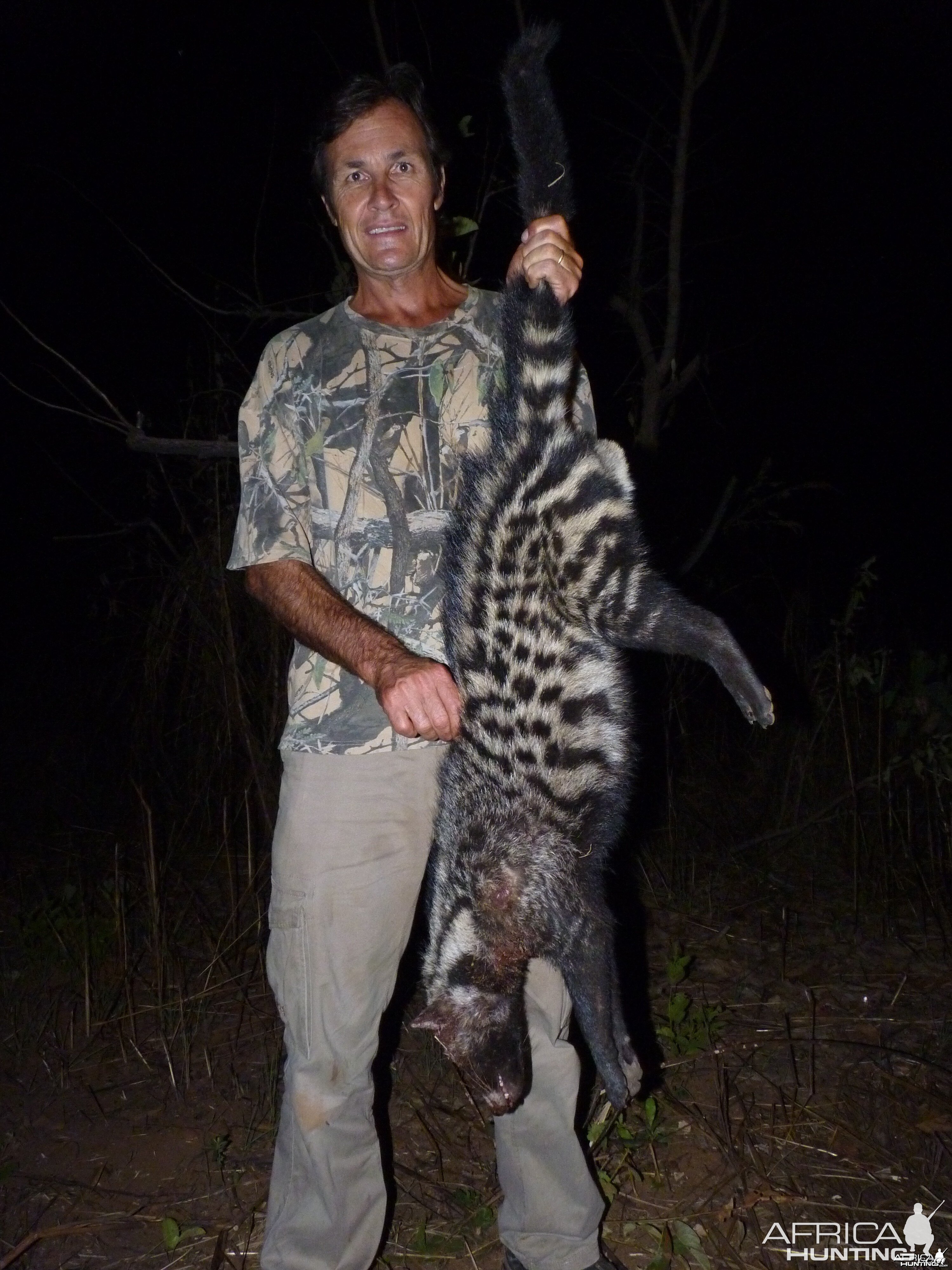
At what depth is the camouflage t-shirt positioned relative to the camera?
2.96m

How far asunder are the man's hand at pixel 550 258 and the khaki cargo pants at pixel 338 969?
49.9 inches

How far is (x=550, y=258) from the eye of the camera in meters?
2.69

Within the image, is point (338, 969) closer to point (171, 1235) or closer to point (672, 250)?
point (171, 1235)

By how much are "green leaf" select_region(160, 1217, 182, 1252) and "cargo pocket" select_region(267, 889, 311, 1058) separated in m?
1.22

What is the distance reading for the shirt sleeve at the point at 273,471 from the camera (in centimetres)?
293

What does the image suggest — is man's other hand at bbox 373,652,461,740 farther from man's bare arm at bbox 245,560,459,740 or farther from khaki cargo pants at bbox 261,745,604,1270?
khaki cargo pants at bbox 261,745,604,1270

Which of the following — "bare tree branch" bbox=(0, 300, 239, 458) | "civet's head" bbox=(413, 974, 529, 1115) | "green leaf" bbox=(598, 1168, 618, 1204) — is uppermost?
"bare tree branch" bbox=(0, 300, 239, 458)

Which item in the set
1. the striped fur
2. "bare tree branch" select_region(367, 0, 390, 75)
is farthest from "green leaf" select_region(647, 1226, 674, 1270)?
"bare tree branch" select_region(367, 0, 390, 75)

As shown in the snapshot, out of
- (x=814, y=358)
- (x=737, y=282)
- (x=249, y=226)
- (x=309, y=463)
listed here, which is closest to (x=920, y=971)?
(x=309, y=463)

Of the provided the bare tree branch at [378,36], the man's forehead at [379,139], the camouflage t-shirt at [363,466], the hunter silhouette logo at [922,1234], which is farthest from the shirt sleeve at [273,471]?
the hunter silhouette logo at [922,1234]

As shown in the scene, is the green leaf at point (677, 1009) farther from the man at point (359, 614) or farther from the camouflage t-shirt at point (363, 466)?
the camouflage t-shirt at point (363, 466)

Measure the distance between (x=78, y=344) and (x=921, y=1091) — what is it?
1109cm

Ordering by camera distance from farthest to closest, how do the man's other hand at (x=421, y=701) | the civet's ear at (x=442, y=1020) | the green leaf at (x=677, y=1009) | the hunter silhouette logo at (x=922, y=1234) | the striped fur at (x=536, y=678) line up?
1. the green leaf at (x=677, y=1009)
2. the hunter silhouette logo at (x=922, y=1234)
3. the civet's ear at (x=442, y=1020)
4. the striped fur at (x=536, y=678)
5. the man's other hand at (x=421, y=701)

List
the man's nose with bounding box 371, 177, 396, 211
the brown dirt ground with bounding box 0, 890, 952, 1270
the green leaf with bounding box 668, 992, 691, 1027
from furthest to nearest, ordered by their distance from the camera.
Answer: the green leaf with bounding box 668, 992, 691, 1027
the brown dirt ground with bounding box 0, 890, 952, 1270
the man's nose with bounding box 371, 177, 396, 211
